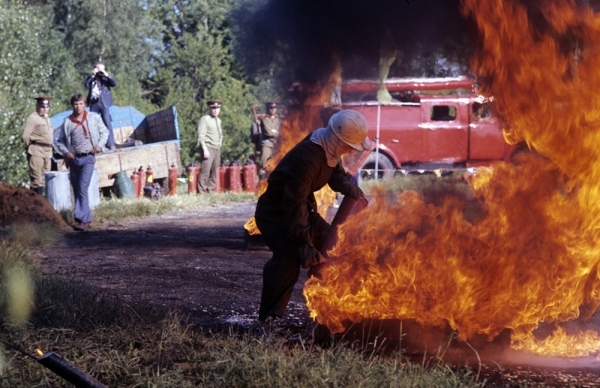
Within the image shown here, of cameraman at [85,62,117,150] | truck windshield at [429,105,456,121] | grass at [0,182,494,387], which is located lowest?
grass at [0,182,494,387]

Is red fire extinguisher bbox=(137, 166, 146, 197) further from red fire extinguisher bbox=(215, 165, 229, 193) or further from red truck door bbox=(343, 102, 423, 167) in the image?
red truck door bbox=(343, 102, 423, 167)

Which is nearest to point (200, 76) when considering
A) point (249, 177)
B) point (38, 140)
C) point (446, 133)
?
point (249, 177)

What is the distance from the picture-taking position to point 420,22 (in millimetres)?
8984

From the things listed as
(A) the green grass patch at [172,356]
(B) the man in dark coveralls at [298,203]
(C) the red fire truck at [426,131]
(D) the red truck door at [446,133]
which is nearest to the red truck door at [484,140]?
(C) the red fire truck at [426,131]

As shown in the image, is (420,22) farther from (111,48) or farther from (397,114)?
(111,48)

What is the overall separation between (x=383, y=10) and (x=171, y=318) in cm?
459

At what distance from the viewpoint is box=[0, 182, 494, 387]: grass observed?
198 inches

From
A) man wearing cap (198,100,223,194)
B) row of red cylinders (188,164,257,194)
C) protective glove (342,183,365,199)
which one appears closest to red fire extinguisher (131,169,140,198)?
man wearing cap (198,100,223,194)

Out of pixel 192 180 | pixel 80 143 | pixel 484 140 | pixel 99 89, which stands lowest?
pixel 192 180

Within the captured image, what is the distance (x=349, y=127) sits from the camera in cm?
627

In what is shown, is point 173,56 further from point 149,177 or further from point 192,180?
point 149,177

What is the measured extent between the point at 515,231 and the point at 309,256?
1722mm

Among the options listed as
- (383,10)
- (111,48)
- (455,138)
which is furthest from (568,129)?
(111,48)

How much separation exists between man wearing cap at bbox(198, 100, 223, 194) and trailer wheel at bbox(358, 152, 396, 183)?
351cm
